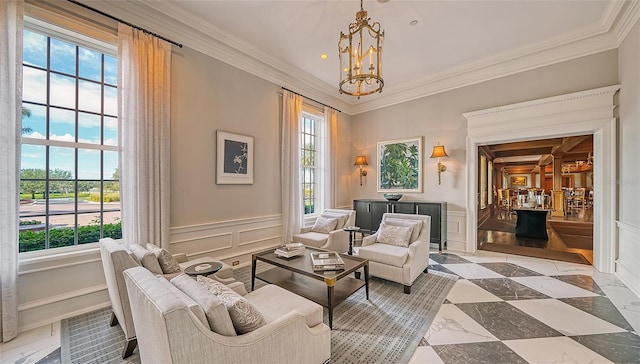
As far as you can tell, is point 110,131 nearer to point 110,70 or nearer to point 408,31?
point 110,70

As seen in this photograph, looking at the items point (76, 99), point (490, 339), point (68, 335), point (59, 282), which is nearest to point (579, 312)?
point (490, 339)

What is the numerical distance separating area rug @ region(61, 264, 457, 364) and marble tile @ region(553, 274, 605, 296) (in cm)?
181

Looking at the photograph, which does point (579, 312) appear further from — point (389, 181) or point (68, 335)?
point (68, 335)

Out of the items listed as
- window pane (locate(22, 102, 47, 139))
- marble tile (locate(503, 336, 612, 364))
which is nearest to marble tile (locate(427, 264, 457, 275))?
marble tile (locate(503, 336, 612, 364))

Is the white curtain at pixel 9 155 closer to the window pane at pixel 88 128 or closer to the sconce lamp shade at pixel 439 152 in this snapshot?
the window pane at pixel 88 128

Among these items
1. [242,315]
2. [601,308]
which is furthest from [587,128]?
[242,315]

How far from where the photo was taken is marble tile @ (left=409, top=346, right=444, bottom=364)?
6.40ft

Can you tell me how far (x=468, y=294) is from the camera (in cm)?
310

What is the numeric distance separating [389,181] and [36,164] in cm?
585

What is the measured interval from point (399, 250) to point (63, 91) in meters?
4.49

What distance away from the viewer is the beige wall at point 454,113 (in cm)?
394

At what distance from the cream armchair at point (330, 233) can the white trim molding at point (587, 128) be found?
314 centimetres

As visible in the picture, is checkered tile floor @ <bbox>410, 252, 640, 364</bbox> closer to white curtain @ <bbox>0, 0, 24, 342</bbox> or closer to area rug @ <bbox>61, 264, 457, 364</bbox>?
area rug @ <bbox>61, 264, 457, 364</bbox>

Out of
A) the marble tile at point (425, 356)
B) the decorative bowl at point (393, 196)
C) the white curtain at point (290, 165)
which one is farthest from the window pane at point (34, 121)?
the decorative bowl at point (393, 196)
